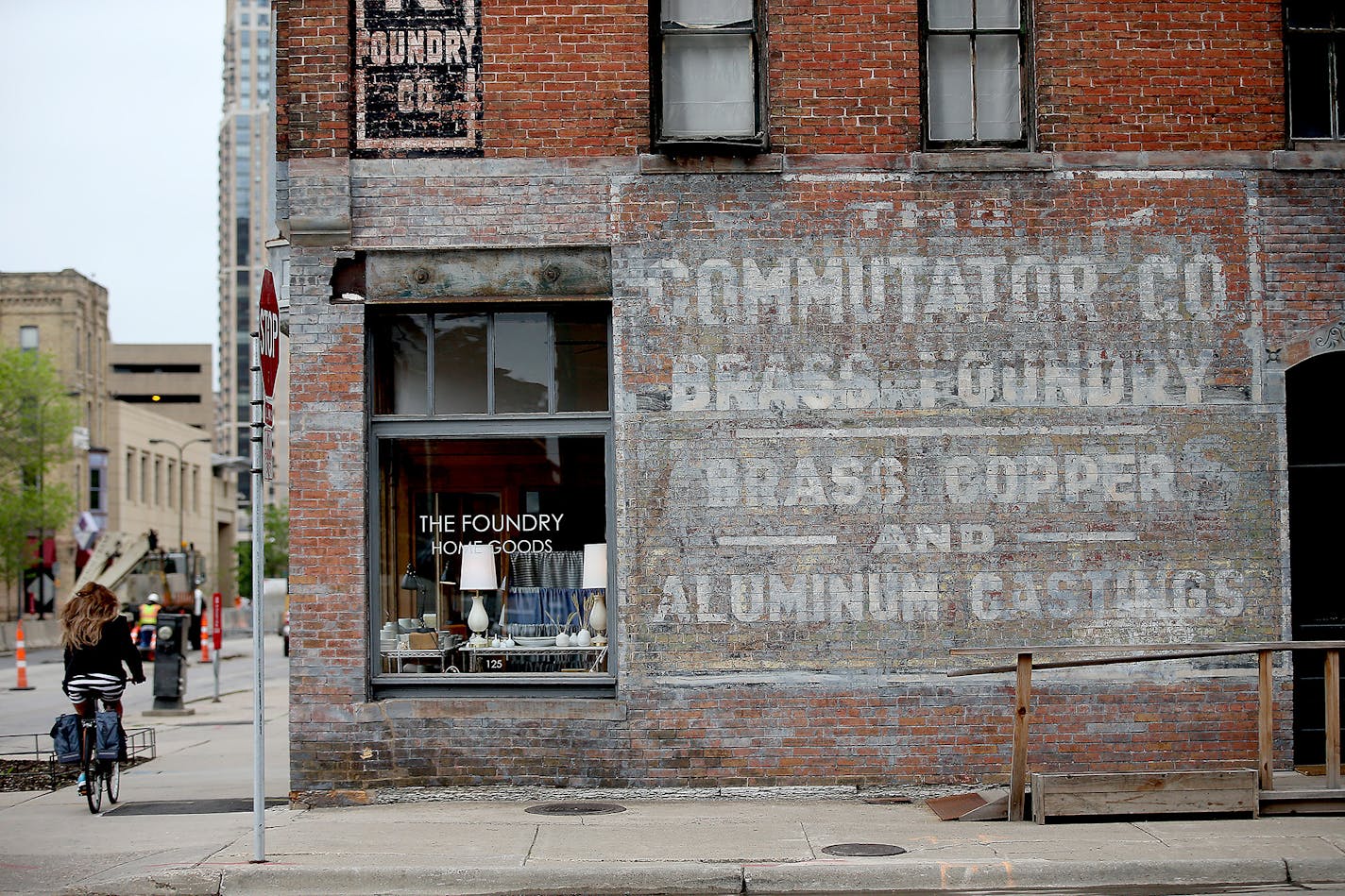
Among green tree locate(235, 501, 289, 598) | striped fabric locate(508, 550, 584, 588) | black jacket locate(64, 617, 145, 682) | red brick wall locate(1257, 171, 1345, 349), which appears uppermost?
red brick wall locate(1257, 171, 1345, 349)

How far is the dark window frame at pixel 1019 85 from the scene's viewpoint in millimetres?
11492

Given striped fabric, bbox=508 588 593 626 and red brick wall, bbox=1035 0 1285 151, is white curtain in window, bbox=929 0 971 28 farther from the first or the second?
striped fabric, bbox=508 588 593 626

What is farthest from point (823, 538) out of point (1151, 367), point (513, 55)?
point (513, 55)

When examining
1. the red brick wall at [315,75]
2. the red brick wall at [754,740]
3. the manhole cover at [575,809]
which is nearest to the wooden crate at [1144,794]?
the red brick wall at [754,740]

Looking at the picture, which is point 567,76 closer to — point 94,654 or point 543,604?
point 543,604

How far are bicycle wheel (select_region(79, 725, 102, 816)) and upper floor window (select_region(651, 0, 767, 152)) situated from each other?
685 centimetres

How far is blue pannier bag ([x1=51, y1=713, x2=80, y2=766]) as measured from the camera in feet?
38.0

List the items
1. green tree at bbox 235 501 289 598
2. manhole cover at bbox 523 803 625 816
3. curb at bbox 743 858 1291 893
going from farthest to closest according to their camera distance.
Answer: green tree at bbox 235 501 289 598 → manhole cover at bbox 523 803 625 816 → curb at bbox 743 858 1291 893

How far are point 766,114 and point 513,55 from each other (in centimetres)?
206

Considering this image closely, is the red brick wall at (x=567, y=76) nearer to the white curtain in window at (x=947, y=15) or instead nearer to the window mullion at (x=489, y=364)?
the window mullion at (x=489, y=364)

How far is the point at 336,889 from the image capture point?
834 centimetres

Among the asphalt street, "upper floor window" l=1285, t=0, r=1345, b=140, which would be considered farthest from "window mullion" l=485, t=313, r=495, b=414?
the asphalt street

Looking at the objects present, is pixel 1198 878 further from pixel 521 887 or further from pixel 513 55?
pixel 513 55

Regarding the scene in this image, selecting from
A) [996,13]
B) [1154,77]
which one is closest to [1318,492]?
[1154,77]
